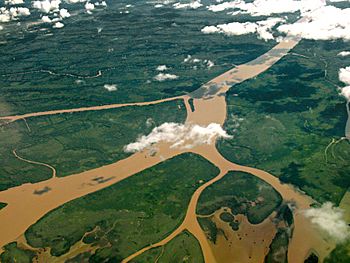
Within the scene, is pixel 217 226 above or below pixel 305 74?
above

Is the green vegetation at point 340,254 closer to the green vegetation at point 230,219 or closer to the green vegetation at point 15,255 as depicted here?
the green vegetation at point 230,219

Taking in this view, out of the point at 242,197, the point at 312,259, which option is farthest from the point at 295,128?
the point at 312,259

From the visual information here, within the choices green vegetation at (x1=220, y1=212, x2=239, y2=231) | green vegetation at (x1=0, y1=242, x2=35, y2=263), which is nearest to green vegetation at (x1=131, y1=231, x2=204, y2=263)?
green vegetation at (x1=220, y1=212, x2=239, y2=231)

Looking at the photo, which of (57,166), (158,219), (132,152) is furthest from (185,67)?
(158,219)

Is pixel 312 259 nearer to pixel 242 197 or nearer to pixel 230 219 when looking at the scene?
pixel 230 219

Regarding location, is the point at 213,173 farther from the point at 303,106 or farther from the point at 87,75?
the point at 87,75

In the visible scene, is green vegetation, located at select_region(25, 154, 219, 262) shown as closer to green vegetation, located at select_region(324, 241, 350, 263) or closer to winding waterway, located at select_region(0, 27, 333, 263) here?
winding waterway, located at select_region(0, 27, 333, 263)

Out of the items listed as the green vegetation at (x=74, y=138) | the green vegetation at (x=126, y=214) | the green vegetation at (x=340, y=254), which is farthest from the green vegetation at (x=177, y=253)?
the green vegetation at (x=74, y=138)
